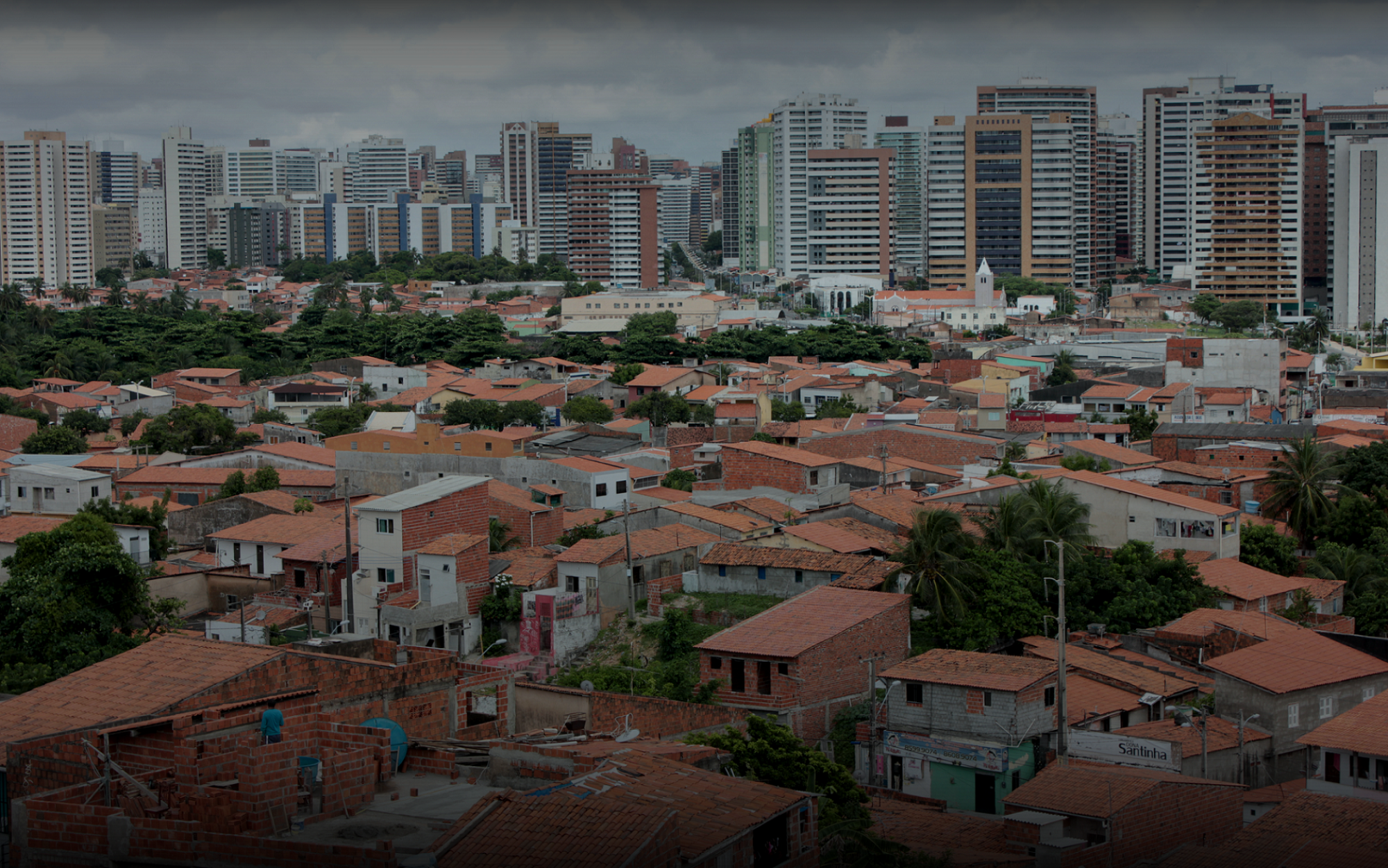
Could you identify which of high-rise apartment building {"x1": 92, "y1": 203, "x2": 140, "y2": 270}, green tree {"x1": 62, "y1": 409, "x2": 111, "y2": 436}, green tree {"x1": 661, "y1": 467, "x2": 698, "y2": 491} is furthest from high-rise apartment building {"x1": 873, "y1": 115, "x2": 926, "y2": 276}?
green tree {"x1": 661, "y1": 467, "x2": 698, "y2": 491}

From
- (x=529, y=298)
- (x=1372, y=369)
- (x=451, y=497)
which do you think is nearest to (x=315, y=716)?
(x=451, y=497)

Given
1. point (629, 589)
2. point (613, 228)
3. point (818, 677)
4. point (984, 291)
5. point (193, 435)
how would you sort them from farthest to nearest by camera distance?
1. point (613, 228)
2. point (984, 291)
3. point (193, 435)
4. point (629, 589)
5. point (818, 677)

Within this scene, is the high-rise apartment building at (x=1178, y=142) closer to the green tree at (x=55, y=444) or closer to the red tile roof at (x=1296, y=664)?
the green tree at (x=55, y=444)

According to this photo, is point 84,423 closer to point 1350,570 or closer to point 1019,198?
point 1350,570

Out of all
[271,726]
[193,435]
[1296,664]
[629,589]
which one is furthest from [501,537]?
[193,435]

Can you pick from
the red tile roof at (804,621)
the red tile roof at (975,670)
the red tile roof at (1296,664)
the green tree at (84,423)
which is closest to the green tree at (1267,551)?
the red tile roof at (1296,664)

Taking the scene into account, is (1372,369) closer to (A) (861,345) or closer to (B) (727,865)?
(A) (861,345)

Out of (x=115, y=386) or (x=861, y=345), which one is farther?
(x=861, y=345)
